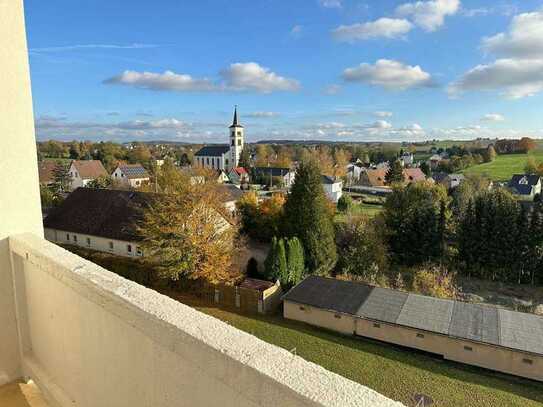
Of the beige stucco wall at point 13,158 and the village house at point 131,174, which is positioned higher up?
the beige stucco wall at point 13,158

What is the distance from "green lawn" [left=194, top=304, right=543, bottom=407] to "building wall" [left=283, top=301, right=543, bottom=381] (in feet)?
0.79

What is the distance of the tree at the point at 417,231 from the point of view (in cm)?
2238

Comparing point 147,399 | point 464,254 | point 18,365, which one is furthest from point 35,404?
point 464,254

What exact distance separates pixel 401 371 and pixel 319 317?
13.3ft

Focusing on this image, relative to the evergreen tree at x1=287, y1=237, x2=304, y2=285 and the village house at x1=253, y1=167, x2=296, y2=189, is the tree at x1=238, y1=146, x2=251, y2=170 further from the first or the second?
the evergreen tree at x1=287, y1=237, x2=304, y2=285

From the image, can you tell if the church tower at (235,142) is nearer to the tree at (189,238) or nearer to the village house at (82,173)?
the village house at (82,173)

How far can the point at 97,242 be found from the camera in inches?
822

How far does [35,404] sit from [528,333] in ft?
45.5

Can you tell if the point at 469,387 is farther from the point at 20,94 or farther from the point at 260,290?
the point at 20,94

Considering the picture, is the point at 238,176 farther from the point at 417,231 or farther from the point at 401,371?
the point at 401,371

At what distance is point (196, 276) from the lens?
15.6 metres

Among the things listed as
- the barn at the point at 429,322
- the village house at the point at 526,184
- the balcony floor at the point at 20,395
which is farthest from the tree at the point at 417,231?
the village house at the point at 526,184

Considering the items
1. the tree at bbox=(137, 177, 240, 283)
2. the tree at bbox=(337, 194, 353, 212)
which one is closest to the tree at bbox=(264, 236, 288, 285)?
the tree at bbox=(137, 177, 240, 283)

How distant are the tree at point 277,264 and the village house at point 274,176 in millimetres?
38256
